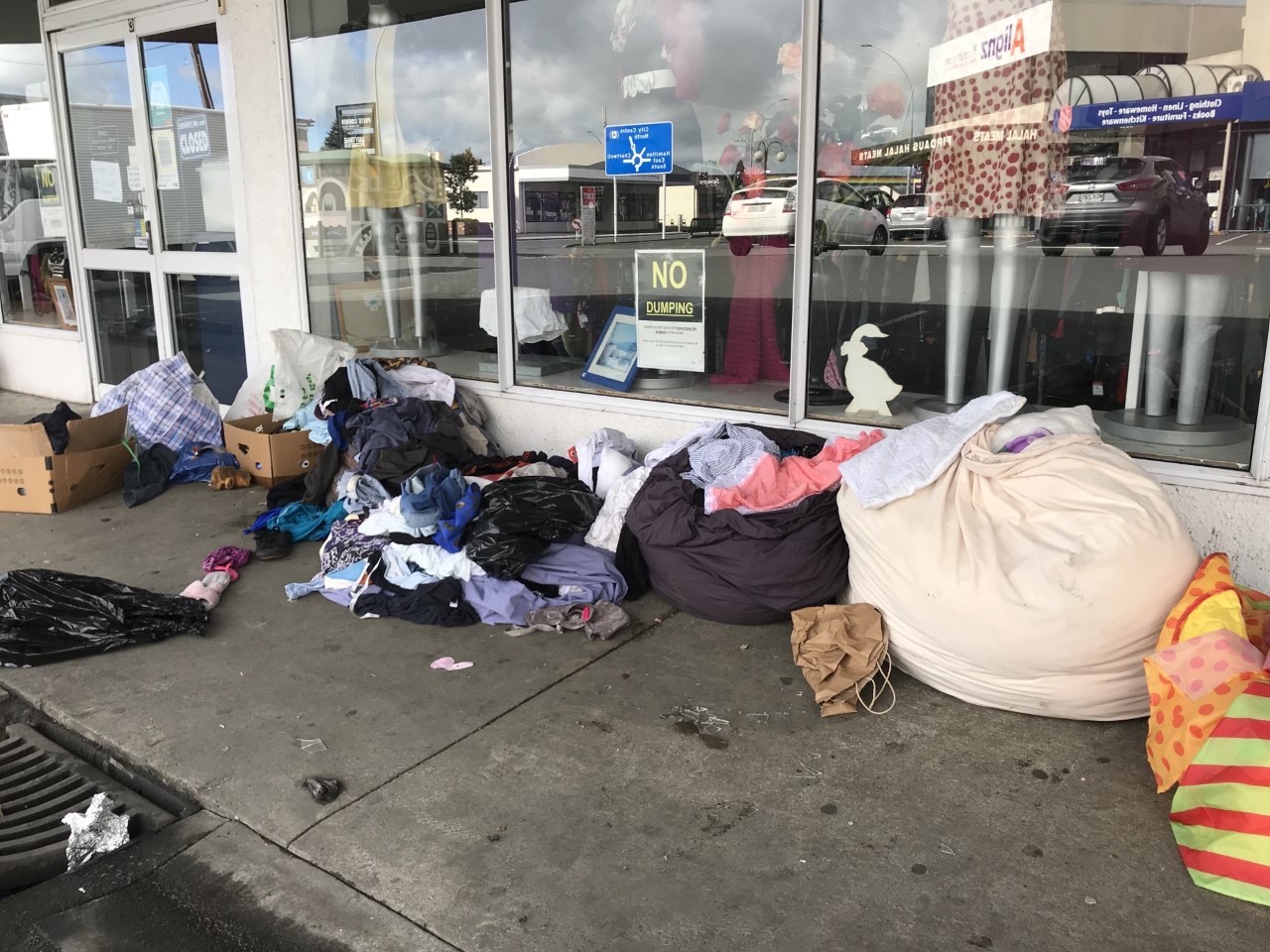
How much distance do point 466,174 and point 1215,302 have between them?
3.70 m

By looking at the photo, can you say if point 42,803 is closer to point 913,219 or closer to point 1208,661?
point 1208,661

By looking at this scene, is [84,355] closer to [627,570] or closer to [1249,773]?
[627,570]

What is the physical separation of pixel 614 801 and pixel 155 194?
18.5ft

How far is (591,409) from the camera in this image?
15.8 ft

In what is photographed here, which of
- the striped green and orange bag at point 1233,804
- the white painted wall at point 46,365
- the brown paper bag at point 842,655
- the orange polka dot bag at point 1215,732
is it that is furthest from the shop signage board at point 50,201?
the striped green and orange bag at point 1233,804

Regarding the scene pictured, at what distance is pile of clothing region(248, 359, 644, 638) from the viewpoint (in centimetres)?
363

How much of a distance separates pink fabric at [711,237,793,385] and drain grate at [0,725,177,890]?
2.99 meters

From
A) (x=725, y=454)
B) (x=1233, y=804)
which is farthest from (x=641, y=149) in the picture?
(x=1233, y=804)

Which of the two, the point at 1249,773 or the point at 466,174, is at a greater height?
the point at 466,174

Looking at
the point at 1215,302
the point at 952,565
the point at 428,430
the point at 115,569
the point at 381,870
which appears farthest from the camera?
the point at 428,430

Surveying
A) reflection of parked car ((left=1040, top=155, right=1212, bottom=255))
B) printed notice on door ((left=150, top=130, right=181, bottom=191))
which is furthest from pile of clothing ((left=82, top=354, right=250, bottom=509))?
reflection of parked car ((left=1040, top=155, right=1212, bottom=255))

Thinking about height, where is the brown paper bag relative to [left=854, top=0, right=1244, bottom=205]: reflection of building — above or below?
below

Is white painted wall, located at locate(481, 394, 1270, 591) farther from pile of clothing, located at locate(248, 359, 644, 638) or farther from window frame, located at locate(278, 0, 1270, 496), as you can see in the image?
pile of clothing, located at locate(248, 359, 644, 638)

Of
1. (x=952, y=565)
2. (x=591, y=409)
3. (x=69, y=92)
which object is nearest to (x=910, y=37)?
(x=591, y=409)
